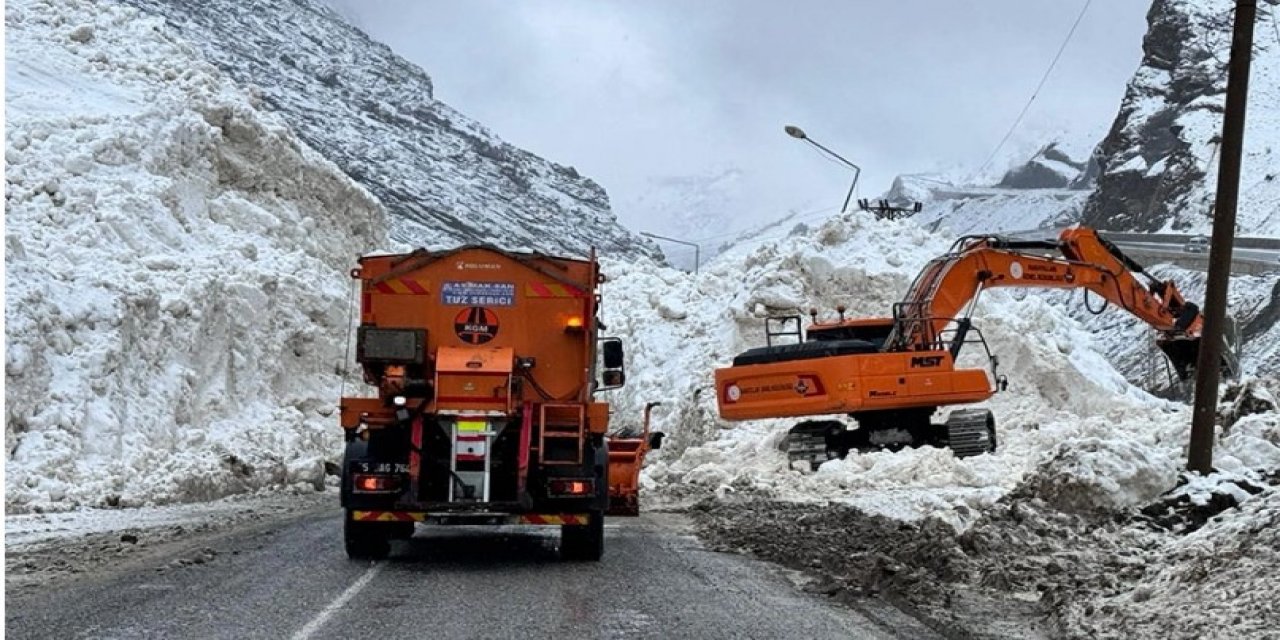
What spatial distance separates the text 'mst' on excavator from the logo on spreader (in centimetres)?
787

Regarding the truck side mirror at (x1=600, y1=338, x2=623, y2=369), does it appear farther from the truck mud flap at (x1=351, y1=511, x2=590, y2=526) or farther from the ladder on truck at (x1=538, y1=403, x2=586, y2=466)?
the truck mud flap at (x1=351, y1=511, x2=590, y2=526)

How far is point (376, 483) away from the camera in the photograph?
11305mm

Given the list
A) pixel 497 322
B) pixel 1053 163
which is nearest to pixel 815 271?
pixel 497 322

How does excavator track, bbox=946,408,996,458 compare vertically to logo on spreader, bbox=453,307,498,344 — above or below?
below

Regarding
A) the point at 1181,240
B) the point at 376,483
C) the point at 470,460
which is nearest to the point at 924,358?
the point at 470,460

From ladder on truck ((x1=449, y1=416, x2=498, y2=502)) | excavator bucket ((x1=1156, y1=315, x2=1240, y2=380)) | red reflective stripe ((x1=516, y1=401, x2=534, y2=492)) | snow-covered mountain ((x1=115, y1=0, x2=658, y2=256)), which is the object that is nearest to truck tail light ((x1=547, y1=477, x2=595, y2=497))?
red reflective stripe ((x1=516, y1=401, x2=534, y2=492))

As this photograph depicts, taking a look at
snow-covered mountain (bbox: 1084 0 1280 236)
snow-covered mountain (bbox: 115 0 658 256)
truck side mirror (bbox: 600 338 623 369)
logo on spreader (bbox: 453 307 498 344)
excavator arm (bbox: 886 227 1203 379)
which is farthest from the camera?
snow-covered mountain (bbox: 1084 0 1280 236)

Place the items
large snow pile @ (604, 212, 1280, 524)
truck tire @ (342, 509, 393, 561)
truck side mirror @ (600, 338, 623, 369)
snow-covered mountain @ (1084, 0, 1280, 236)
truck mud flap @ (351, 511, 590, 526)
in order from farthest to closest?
snow-covered mountain @ (1084, 0, 1280, 236), large snow pile @ (604, 212, 1280, 524), truck side mirror @ (600, 338, 623, 369), truck tire @ (342, 509, 393, 561), truck mud flap @ (351, 511, 590, 526)

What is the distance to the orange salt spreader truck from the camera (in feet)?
36.7

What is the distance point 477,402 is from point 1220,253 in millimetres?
7201

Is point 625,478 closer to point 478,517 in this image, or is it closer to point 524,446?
point 524,446

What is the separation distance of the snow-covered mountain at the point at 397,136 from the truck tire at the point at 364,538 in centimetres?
4631

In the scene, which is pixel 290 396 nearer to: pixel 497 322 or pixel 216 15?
pixel 497 322

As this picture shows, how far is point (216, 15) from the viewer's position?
89625 mm
